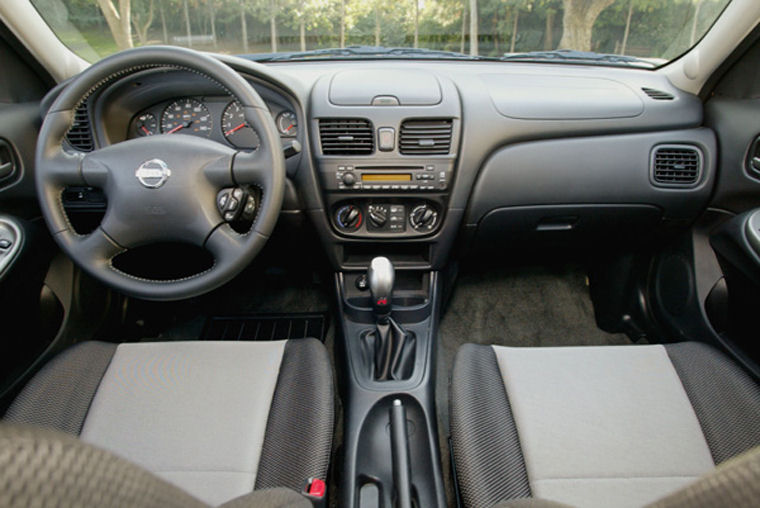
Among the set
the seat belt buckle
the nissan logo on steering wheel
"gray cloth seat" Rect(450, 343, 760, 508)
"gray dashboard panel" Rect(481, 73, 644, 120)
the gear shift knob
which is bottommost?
the seat belt buckle

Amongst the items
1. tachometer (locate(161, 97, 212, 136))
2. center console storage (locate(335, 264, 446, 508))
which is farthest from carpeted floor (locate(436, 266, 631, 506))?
tachometer (locate(161, 97, 212, 136))

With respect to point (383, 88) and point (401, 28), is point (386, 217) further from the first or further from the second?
point (401, 28)

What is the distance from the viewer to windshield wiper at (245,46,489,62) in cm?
183

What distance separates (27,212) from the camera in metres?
1.49

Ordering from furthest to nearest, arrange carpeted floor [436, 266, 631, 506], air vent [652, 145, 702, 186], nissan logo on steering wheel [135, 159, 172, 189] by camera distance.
→ carpeted floor [436, 266, 631, 506] < air vent [652, 145, 702, 186] < nissan logo on steering wheel [135, 159, 172, 189]

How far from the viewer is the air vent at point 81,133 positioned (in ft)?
4.68

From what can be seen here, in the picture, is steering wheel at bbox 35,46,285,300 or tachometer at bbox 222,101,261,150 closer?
steering wheel at bbox 35,46,285,300

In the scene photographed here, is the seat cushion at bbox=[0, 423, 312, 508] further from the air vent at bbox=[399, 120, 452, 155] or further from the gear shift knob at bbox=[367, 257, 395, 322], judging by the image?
the air vent at bbox=[399, 120, 452, 155]

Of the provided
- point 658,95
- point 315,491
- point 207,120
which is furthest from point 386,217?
point 658,95

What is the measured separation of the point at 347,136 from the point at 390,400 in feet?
2.74

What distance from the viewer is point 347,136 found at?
151 cm

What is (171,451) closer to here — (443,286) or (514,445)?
(514,445)

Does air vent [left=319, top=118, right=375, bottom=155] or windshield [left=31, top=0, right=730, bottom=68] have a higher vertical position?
windshield [left=31, top=0, right=730, bottom=68]

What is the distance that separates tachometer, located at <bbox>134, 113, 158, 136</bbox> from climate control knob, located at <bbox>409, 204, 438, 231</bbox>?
2.93 feet
